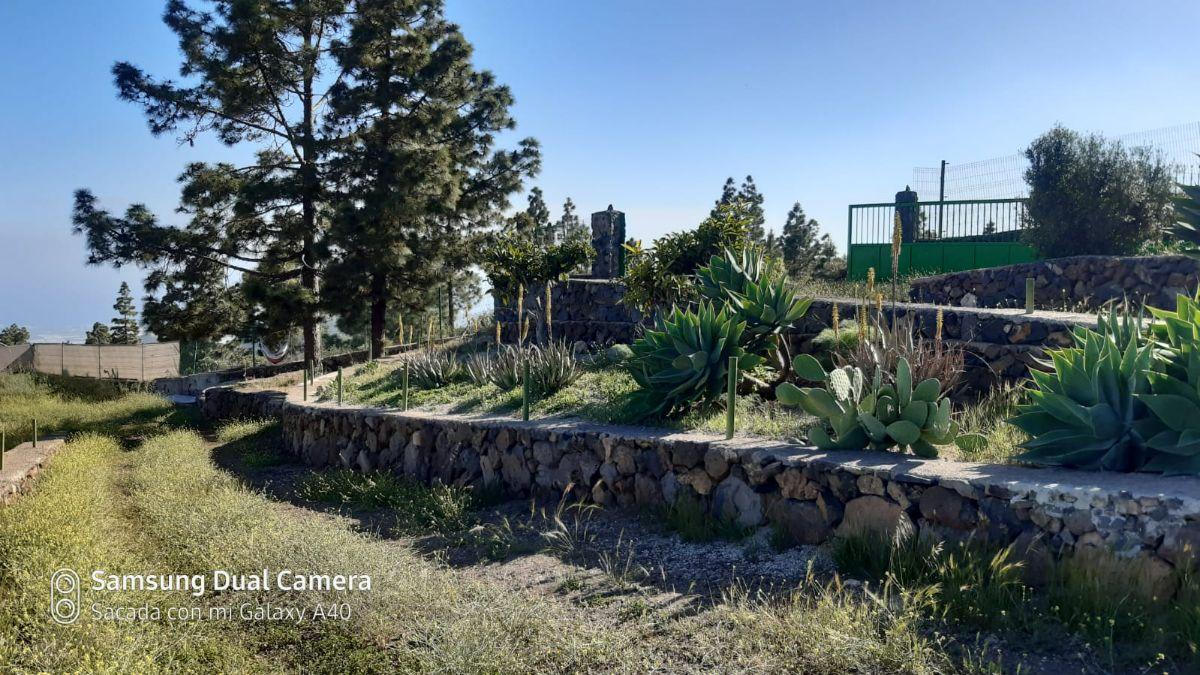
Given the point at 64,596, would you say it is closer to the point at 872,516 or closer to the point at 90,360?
the point at 872,516

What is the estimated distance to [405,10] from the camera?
21.3 meters

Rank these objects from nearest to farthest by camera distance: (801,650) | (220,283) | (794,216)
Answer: (801,650), (220,283), (794,216)

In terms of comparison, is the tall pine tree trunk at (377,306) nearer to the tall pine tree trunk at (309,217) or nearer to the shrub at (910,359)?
the tall pine tree trunk at (309,217)

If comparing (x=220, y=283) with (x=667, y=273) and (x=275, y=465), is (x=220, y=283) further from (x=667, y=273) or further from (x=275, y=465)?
(x=667, y=273)

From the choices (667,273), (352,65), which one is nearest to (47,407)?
(352,65)

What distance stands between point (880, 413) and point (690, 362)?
198 cm

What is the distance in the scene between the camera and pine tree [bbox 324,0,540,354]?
19.2 metres

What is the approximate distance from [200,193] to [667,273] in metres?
13.8

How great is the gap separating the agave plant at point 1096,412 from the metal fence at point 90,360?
1017 inches

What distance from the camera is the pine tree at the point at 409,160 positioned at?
1925cm

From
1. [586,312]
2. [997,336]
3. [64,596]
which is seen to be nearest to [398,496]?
[64,596]

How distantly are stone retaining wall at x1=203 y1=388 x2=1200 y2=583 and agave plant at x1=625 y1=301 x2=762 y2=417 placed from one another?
0.51 m

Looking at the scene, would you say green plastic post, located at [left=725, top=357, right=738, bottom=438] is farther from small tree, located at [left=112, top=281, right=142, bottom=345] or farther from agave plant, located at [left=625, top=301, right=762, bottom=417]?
small tree, located at [left=112, top=281, right=142, bottom=345]

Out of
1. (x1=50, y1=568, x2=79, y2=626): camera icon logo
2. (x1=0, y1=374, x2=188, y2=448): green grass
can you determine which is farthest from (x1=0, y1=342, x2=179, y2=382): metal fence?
(x1=50, y1=568, x2=79, y2=626): camera icon logo
